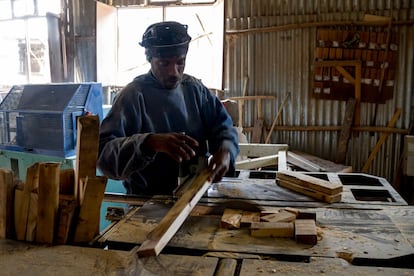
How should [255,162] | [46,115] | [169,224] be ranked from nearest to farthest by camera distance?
[169,224], [255,162], [46,115]

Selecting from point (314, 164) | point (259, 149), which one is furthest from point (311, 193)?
point (314, 164)

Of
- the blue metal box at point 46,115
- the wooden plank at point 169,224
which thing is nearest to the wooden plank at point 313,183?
the wooden plank at point 169,224

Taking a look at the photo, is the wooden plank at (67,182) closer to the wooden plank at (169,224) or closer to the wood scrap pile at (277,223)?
the wooden plank at (169,224)

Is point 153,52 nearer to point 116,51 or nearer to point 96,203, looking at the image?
point 96,203

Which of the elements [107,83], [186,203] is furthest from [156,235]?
[107,83]

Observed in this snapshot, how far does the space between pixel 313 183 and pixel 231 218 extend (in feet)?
2.11

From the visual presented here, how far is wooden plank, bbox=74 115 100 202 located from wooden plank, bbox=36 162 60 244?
0.09 metres

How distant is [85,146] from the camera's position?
4.92ft

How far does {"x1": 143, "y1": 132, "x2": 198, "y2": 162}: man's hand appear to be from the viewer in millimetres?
1737

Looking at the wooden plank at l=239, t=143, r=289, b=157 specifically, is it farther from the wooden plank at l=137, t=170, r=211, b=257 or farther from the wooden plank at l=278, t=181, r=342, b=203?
the wooden plank at l=137, t=170, r=211, b=257

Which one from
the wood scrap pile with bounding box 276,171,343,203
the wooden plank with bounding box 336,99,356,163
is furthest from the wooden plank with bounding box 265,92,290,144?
the wood scrap pile with bounding box 276,171,343,203

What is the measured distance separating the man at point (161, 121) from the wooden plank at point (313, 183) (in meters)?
0.34

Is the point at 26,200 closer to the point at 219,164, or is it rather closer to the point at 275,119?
the point at 219,164

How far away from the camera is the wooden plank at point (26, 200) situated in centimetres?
144
